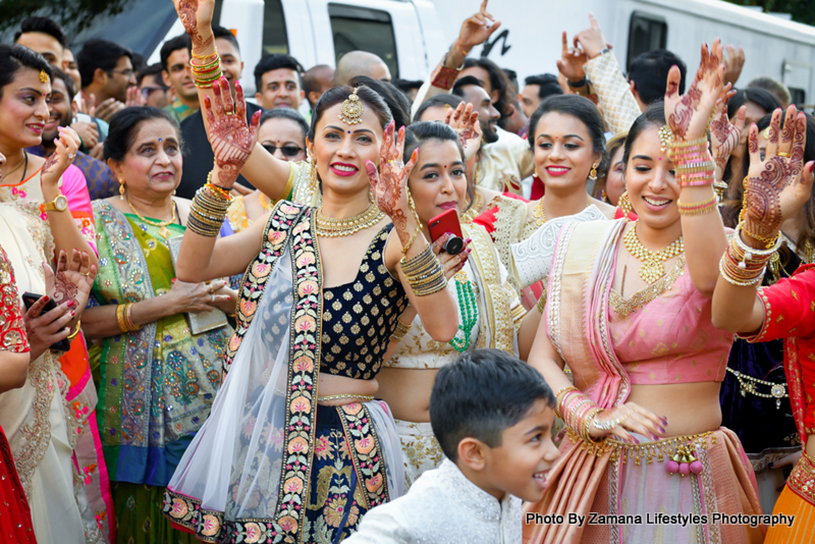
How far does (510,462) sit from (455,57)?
127 inches

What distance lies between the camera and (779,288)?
2.31 m

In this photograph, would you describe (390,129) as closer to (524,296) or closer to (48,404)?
(524,296)

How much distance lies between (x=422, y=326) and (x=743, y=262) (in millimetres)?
1112

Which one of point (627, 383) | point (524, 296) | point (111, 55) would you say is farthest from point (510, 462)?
point (111, 55)

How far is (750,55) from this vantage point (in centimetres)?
1039

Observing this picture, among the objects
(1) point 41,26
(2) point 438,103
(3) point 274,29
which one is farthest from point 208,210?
(3) point 274,29

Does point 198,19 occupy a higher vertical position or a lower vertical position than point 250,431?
higher

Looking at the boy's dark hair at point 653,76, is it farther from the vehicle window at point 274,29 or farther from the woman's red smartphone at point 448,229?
the woman's red smartphone at point 448,229

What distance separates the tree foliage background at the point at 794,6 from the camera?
19.6 m

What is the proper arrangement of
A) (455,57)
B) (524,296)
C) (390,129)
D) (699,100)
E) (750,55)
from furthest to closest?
(750,55) < (455,57) < (524,296) < (390,129) < (699,100)

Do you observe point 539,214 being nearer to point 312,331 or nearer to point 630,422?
point 312,331

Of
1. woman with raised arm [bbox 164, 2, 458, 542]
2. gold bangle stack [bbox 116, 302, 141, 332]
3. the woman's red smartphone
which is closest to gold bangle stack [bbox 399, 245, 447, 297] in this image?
woman with raised arm [bbox 164, 2, 458, 542]

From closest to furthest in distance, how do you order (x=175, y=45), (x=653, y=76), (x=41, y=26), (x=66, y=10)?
(x=41, y=26), (x=653, y=76), (x=175, y=45), (x=66, y=10)

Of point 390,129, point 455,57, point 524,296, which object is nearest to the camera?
point 390,129
